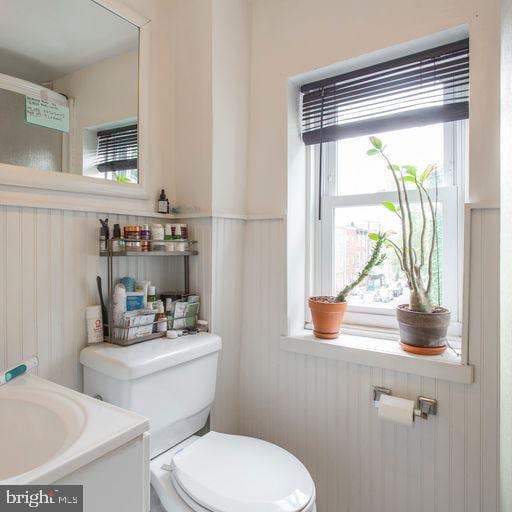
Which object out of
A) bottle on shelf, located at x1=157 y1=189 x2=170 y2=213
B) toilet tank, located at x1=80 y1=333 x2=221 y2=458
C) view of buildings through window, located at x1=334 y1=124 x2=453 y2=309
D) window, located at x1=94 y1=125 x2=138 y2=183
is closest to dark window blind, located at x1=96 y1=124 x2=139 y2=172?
window, located at x1=94 y1=125 x2=138 y2=183

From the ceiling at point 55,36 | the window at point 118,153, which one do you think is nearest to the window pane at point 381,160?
the window at point 118,153

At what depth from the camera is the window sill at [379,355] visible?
1.13 meters

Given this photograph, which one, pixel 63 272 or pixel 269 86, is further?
pixel 269 86

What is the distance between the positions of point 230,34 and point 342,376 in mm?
1473

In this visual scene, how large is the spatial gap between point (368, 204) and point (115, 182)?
40.1 inches

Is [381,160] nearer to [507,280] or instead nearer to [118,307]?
[507,280]

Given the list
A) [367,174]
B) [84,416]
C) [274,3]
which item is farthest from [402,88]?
[84,416]

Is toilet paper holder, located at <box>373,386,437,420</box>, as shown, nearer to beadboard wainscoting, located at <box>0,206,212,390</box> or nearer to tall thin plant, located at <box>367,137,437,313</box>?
tall thin plant, located at <box>367,137,437,313</box>

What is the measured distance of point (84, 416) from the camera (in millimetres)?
753

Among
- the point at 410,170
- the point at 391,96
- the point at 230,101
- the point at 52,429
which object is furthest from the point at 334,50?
the point at 52,429

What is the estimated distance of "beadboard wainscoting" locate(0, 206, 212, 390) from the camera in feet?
3.41

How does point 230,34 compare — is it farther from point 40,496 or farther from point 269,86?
point 40,496

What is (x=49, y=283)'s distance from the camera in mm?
1136

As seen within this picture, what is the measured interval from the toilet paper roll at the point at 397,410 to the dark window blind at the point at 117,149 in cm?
128
